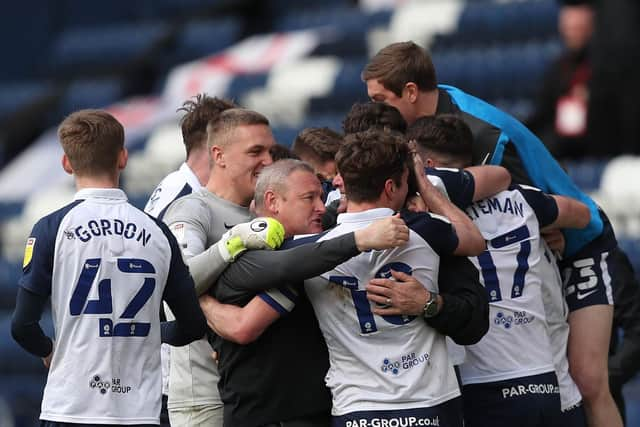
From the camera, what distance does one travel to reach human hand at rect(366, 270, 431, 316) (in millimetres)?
4352

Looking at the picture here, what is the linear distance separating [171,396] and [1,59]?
538 inches

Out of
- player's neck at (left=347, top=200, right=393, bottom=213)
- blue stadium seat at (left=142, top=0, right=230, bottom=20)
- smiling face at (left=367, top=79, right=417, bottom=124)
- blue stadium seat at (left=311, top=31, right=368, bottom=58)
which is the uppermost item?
blue stadium seat at (left=142, top=0, right=230, bottom=20)

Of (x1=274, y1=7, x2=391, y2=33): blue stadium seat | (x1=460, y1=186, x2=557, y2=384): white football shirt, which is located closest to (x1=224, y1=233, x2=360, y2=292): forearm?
(x1=460, y1=186, x2=557, y2=384): white football shirt

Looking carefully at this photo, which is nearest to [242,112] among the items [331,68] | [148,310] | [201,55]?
[148,310]

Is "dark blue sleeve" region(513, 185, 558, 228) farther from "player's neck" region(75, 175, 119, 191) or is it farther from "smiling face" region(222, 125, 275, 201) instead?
"player's neck" region(75, 175, 119, 191)

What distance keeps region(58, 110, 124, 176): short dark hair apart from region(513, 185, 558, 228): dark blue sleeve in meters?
1.51

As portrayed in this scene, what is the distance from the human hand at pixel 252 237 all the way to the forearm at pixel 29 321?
24.4 inches

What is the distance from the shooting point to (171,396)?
492 cm

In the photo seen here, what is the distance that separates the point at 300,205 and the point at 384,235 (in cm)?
50

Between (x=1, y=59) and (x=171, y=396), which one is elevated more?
(x=1, y=59)

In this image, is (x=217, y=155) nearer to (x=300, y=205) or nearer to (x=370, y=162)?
(x=300, y=205)

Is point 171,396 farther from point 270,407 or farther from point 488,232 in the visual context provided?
point 488,232

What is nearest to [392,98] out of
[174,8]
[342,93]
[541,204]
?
[541,204]

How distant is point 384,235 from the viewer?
423cm
